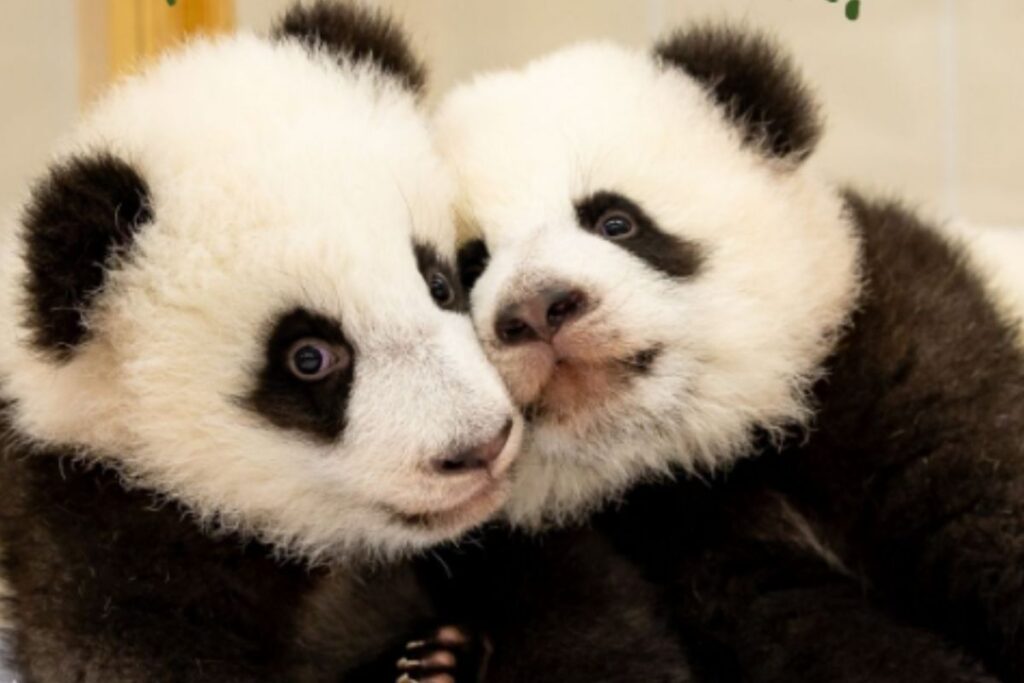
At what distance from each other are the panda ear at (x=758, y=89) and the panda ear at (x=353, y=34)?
38 centimetres

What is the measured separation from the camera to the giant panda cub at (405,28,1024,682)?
5.22 feet

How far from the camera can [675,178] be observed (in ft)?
5.97

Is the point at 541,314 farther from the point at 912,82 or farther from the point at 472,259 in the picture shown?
the point at 912,82

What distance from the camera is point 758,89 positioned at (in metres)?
1.93

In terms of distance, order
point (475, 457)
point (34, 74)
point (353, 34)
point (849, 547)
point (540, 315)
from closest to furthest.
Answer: point (475, 457), point (540, 315), point (849, 547), point (353, 34), point (34, 74)

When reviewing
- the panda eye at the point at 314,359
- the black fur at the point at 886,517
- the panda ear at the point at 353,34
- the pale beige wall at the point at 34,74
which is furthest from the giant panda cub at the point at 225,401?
the pale beige wall at the point at 34,74

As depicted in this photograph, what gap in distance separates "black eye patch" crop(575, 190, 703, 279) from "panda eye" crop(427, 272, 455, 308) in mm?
216

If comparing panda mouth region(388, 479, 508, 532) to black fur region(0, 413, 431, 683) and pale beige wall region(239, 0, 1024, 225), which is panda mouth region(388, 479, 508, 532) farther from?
pale beige wall region(239, 0, 1024, 225)

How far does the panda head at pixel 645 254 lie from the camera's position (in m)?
1.62

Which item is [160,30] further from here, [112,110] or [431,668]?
[431,668]

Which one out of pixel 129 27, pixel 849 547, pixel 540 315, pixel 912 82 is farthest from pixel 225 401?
pixel 912 82

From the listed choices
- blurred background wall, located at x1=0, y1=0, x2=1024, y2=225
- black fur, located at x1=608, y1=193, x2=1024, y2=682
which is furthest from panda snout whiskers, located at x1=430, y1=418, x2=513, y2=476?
blurred background wall, located at x1=0, y1=0, x2=1024, y2=225

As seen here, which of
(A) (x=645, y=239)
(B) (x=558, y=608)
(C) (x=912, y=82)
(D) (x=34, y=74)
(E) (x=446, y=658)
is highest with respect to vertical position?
(C) (x=912, y=82)

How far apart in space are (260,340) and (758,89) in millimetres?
782
